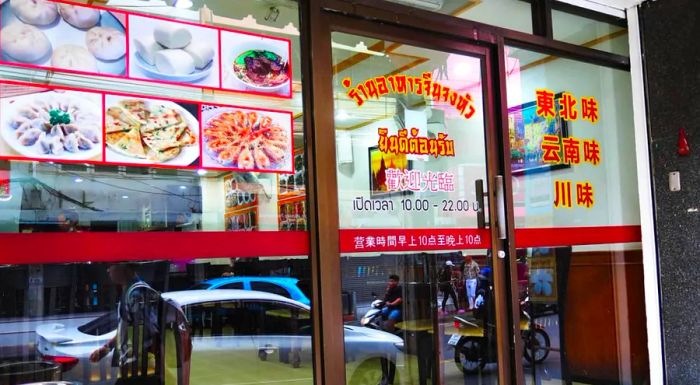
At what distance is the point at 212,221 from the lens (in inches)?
94.1

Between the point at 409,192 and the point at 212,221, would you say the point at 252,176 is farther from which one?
the point at 409,192

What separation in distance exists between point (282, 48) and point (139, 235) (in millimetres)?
1004

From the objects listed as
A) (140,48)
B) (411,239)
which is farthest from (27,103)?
(411,239)

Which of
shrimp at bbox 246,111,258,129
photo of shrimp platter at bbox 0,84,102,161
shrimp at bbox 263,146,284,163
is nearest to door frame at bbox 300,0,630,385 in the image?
shrimp at bbox 263,146,284,163

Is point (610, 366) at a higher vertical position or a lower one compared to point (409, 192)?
lower

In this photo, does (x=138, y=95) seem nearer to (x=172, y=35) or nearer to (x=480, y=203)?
(x=172, y=35)

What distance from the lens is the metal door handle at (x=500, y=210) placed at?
9.94 feet

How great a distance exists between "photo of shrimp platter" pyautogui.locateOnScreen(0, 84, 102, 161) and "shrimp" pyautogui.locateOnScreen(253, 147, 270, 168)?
1.96ft

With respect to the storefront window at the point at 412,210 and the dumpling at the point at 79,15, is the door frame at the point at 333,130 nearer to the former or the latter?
the storefront window at the point at 412,210

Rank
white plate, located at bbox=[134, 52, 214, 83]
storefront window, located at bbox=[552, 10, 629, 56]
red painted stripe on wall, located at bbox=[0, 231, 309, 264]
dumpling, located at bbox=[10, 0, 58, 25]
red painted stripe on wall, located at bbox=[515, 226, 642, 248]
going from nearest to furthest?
1. red painted stripe on wall, located at bbox=[0, 231, 309, 264]
2. dumpling, located at bbox=[10, 0, 58, 25]
3. white plate, located at bbox=[134, 52, 214, 83]
4. red painted stripe on wall, located at bbox=[515, 226, 642, 248]
5. storefront window, located at bbox=[552, 10, 629, 56]

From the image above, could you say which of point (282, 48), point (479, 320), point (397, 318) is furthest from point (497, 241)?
point (282, 48)

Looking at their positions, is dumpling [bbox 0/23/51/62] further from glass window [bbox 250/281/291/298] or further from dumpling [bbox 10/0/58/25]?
glass window [bbox 250/281/291/298]

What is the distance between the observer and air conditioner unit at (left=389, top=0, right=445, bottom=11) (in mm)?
2976

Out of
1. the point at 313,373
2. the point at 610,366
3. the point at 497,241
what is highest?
the point at 497,241
